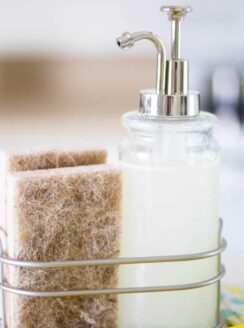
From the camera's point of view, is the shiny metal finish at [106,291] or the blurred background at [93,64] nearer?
the shiny metal finish at [106,291]

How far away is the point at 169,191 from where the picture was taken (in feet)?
1.23

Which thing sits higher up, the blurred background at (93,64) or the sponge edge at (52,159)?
the blurred background at (93,64)

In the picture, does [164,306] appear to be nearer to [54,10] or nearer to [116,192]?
[116,192]

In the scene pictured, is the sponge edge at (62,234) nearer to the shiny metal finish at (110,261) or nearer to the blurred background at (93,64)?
the shiny metal finish at (110,261)

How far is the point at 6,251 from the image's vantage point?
383 mm

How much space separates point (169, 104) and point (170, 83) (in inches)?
0.6

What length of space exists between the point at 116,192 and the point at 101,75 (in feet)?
3.17

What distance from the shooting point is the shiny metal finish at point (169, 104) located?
0.38 meters

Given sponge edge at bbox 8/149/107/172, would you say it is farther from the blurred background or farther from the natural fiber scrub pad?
the blurred background

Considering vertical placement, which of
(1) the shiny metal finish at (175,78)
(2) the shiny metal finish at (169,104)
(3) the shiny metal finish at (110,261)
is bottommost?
(3) the shiny metal finish at (110,261)

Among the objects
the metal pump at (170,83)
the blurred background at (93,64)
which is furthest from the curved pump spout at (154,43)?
the blurred background at (93,64)

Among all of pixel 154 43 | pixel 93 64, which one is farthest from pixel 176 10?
pixel 93 64

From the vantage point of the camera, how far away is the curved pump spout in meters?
0.38

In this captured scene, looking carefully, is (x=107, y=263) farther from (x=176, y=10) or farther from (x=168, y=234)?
(x=176, y=10)
